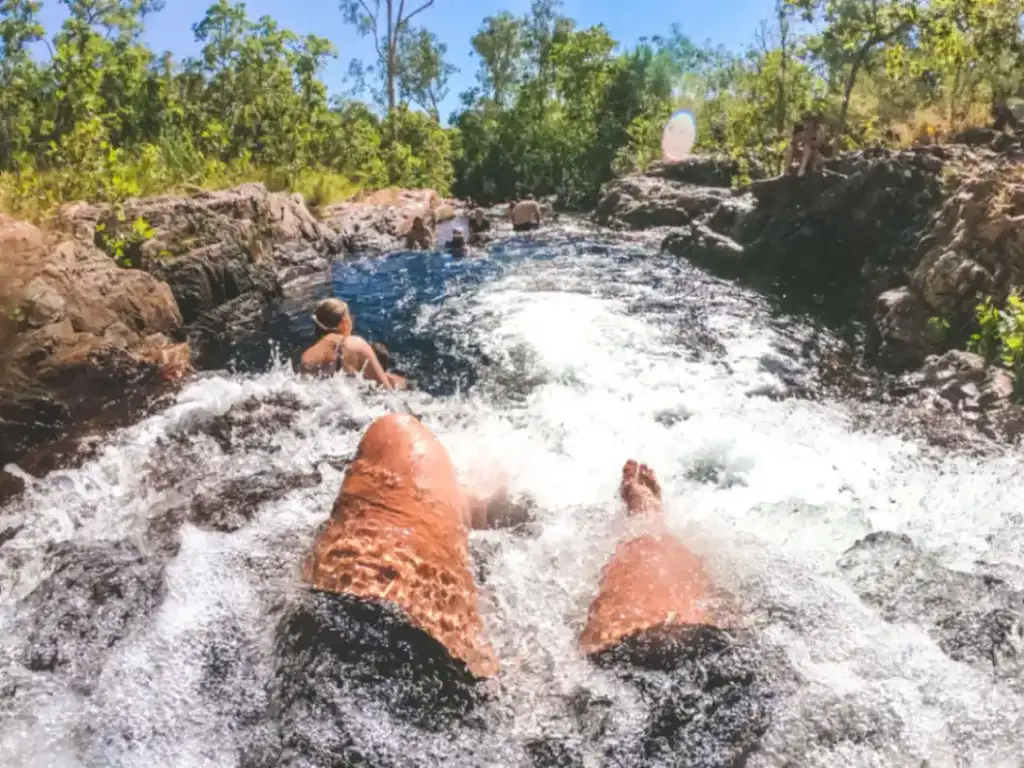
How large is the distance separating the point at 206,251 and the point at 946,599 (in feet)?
29.2

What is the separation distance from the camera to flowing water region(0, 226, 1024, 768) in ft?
7.55

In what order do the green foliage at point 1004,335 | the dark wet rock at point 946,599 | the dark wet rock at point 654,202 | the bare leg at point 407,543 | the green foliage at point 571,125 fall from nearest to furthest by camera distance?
the bare leg at point 407,543 → the dark wet rock at point 946,599 → the green foliage at point 1004,335 → the dark wet rock at point 654,202 → the green foliage at point 571,125

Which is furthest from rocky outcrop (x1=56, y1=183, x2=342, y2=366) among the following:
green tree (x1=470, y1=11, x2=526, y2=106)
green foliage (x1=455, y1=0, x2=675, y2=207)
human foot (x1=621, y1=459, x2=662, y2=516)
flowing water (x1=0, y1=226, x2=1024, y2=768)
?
green tree (x1=470, y1=11, x2=526, y2=106)

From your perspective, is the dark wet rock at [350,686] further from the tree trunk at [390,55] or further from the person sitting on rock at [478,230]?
the tree trunk at [390,55]

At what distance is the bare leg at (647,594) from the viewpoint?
2627mm

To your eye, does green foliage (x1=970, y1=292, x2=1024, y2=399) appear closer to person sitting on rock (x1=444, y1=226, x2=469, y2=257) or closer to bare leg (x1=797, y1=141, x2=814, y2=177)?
bare leg (x1=797, y1=141, x2=814, y2=177)

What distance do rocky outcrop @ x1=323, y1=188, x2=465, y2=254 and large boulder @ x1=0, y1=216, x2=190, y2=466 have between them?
25.7 feet

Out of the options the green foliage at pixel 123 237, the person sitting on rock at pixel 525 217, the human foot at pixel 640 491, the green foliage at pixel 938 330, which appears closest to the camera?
the human foot at pixel 640 491

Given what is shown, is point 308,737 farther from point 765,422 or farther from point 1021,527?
point 765,422

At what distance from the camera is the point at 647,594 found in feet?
8.96


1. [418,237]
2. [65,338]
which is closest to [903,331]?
[65,338]

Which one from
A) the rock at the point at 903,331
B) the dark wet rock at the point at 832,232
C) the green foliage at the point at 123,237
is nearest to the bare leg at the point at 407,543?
the rock at the point at 903,331

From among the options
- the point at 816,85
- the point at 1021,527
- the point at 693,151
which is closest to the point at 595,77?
the point at 693,151

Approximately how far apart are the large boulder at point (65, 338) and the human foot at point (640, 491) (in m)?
4.30
